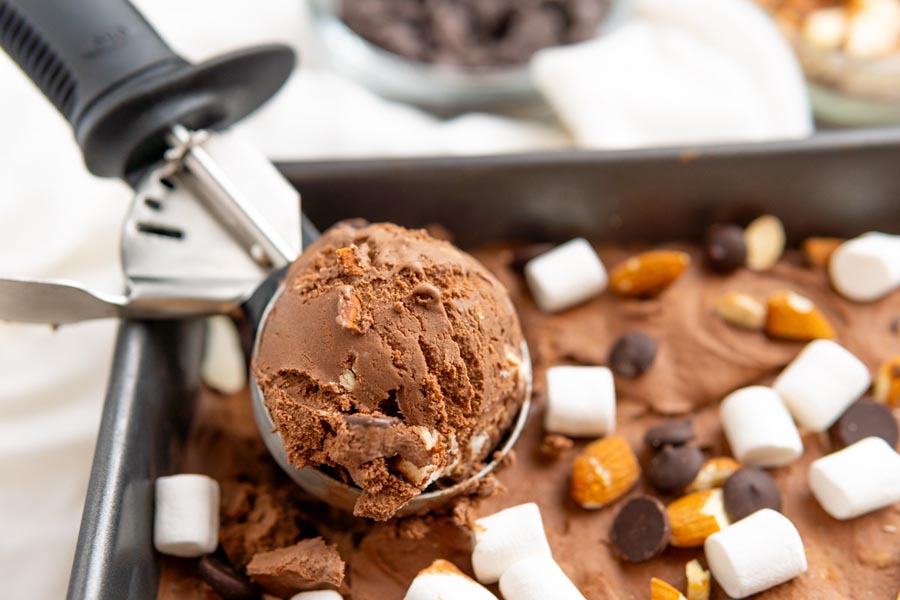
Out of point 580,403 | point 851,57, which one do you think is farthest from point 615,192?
point 851,57

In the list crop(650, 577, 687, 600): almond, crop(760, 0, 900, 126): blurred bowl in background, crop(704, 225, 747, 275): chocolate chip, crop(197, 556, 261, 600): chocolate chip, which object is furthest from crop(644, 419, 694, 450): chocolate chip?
crop(760, 0, 900, 126): blurred bowl in background

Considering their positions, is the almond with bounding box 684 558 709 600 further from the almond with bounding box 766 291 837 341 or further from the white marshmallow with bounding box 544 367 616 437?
the almond with bounding box 766 291 837 341

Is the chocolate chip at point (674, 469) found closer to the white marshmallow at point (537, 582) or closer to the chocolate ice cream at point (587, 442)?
the chocolate ice cream at point (587, 442)

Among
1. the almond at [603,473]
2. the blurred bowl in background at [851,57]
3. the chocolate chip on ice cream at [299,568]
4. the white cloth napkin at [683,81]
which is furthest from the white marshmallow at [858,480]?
the blurred bowl in background at [851,57]

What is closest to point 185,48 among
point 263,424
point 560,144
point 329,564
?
point 560,144

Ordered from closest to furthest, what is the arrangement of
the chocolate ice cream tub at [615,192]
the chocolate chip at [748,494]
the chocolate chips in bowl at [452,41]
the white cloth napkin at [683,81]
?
1. the chocolate chip at [748,494]
2. the chocolate ice cream tub at [615,192]
3. the white cloth napkin at [683,81]
4. the chocolate chips in bowl at [452,41]

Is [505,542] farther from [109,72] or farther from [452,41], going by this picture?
[452,41]
